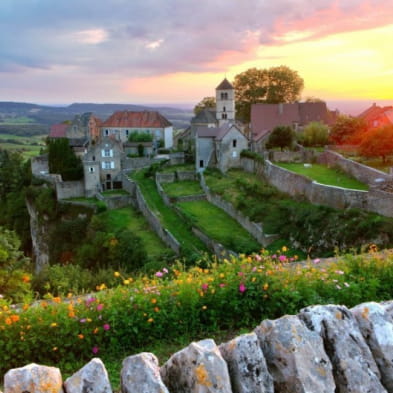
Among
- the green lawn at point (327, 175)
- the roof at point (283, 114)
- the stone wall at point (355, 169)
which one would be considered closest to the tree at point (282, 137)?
the green lawn at point (327, 175)

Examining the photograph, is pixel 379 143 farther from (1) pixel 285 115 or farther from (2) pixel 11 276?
(2) pixel 11 276

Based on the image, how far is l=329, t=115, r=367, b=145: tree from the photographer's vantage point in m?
39.2

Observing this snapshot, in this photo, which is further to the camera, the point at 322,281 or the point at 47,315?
the point at 322,281

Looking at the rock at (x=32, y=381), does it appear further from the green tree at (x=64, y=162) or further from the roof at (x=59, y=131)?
the roof at (x=59, y=131)

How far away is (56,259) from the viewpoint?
37031 millimetres

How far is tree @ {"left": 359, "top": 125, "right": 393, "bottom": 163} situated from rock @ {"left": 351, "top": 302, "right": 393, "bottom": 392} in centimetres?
2760

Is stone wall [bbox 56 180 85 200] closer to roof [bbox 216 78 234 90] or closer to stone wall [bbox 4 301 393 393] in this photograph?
roof [bbox 216 78 234 90]

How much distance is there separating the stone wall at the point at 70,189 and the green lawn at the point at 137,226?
6771mm

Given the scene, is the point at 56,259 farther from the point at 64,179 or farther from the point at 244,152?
the point at 244,152

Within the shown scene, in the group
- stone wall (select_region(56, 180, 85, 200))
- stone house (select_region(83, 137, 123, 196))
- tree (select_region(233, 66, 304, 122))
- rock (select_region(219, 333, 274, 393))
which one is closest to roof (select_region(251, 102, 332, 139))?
tree (select_region(233, 66, 304, 122))

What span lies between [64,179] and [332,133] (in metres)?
28.2

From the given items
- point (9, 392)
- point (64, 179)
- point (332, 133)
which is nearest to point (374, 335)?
point (9, 392)

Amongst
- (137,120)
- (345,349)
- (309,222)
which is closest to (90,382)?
(345,349)

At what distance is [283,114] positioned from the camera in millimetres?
51219
